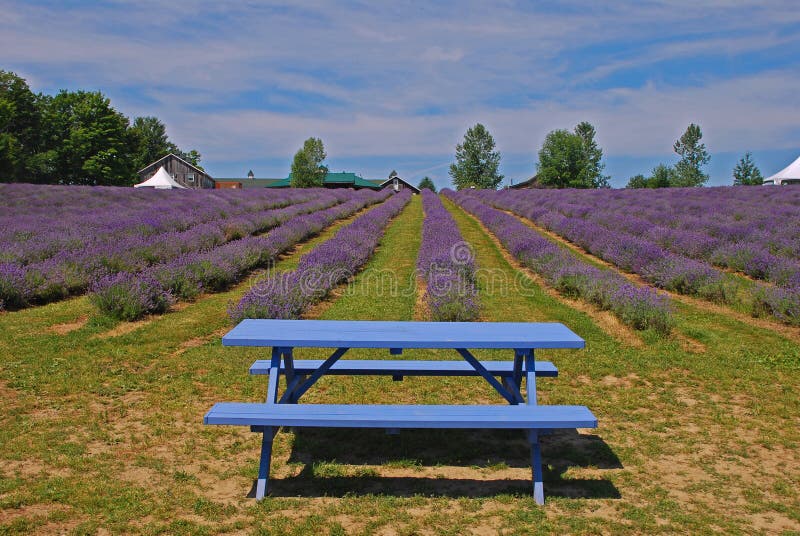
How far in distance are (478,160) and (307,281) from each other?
73.9 m

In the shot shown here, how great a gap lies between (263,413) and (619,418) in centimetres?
275

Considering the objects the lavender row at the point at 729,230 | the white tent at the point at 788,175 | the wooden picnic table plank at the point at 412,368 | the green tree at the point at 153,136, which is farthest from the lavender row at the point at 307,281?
the green tree at the point at 153,136

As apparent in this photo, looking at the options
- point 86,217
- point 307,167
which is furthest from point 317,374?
point 307,167

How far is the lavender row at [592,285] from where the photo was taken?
6535mm

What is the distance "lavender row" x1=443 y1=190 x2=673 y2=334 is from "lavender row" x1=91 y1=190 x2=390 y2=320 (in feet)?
18.1

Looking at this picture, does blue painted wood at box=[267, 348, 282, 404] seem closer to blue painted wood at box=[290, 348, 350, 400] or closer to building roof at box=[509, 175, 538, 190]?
blue painted wood at box=[290, 348, 350, 400]

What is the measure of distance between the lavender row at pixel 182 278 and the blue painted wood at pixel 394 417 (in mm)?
4339

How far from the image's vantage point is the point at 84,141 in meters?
→ 52.7

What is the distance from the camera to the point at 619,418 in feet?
14.0

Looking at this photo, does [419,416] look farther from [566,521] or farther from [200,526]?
[200,526]

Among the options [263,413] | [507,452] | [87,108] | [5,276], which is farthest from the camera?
[87,108]

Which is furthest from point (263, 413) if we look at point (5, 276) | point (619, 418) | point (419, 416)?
point (5, 276)

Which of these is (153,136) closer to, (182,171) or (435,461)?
(182,171)

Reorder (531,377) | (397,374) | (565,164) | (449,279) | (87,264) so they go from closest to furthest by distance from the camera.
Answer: (531,377) → (397,374) → (449,279) → (87,264) → (565,164)
